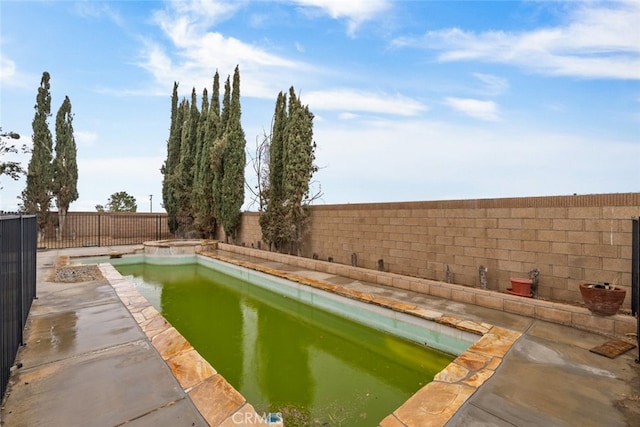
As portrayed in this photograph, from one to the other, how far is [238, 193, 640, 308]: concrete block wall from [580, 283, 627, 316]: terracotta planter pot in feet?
2.13

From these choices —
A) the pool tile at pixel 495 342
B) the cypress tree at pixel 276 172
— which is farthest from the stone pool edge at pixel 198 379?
the cypress tree at pixel 276 172

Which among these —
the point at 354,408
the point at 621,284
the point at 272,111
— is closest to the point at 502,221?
the point at 621,284

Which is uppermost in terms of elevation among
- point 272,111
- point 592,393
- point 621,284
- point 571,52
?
point 272,111

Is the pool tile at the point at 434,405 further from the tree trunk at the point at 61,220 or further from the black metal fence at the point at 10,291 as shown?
the tree trunk at the point at 61,220

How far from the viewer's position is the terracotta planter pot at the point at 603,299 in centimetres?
335

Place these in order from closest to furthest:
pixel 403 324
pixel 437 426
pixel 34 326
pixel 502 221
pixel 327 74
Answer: pixel 437 426
pixel 34 326
pixel 403 324
pixel 502 221
pixel 327 74

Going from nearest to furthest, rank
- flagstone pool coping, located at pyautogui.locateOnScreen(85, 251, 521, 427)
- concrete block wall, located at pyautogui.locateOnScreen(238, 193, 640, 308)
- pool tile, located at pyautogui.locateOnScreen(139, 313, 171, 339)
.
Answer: flagstone pool coping, located at pyautogui.locateOnScreen(85, 251, 521, 427)
pool tile, located at pyautogui.locateOnScreen(139, 313, 171, 339)
concrete block wall, located at pyautogui.locateOnScreen(238, 193, 640, 308)

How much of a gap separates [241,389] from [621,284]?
477cm

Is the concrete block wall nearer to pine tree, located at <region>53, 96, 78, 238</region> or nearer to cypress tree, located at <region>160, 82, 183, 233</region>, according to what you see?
cypress tree, located at <region>160, 82, 183, 233</region>

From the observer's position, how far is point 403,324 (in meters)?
4.14

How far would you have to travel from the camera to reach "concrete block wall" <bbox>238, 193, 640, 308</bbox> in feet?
12.9

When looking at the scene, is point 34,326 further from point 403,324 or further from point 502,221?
point 502,221

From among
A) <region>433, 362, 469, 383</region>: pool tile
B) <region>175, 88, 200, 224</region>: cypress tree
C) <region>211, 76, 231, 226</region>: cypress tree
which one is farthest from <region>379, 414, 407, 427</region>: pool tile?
<region>175, 88, 200, 224</region>: cypress tree

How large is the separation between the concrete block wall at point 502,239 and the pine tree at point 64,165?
13.9 metres
